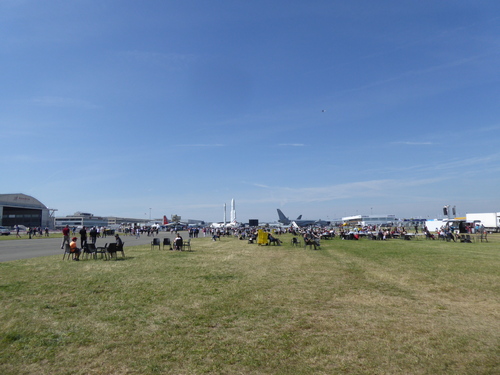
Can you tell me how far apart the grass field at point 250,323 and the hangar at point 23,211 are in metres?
80.9

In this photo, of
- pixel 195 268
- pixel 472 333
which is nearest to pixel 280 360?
pixel 472 333

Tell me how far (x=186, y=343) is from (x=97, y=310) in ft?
10.5

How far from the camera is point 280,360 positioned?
183 inches

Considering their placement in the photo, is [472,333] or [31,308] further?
[31,308]

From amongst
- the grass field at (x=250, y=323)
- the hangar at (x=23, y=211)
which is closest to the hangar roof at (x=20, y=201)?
the hangar at (x=23, y=211)

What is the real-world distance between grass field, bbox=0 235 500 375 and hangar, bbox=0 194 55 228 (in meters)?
80.9

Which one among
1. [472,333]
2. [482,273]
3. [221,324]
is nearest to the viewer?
[472,333]

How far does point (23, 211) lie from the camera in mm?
85125

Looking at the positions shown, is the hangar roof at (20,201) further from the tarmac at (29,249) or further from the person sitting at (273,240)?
the person sitting at (273,240)

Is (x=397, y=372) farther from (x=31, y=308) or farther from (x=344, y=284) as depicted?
(x=31, y=308)

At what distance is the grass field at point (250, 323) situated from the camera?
15.0 feet

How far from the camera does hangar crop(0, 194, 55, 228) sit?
75375 millimetres

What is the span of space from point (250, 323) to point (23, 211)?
101495 millimetres

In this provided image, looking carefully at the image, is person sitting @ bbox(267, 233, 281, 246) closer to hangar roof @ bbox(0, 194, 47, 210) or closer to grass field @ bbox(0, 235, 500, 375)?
grass field @ bbox(0, 235, 500, 375)
